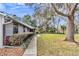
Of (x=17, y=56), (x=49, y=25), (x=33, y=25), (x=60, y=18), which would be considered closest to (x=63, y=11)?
(x=60, y=18)

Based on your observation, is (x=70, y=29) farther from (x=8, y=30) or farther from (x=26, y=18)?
(x=8, y=30)

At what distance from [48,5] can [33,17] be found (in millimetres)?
181

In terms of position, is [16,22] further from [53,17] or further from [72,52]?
[72,52]

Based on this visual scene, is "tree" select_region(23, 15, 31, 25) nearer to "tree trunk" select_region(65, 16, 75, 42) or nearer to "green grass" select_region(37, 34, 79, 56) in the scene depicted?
"green grass" select_region(37, 34, 79, 56)

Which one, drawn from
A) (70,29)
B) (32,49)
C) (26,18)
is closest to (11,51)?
(32,49)

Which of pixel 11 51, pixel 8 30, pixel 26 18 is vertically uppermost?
pixel 26 18

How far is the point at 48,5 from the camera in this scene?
1731mm

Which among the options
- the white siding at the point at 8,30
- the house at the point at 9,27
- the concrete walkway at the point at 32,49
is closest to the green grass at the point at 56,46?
the concrete walkway at the point at 32,49

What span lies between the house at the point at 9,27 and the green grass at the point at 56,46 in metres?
0.17

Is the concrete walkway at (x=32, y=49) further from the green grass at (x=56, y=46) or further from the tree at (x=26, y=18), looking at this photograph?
the tree at (x=26, y=18)

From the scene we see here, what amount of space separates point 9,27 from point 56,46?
1.57 feet

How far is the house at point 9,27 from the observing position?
1.73m

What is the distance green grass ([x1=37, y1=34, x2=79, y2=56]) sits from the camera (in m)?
1.73

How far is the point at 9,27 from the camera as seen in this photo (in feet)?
5.69
